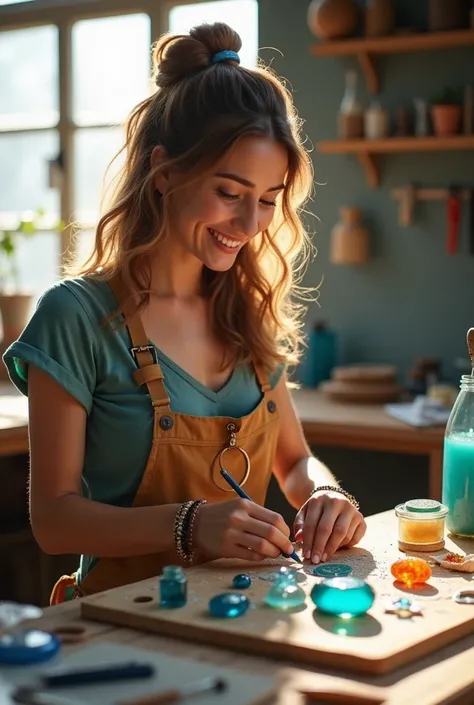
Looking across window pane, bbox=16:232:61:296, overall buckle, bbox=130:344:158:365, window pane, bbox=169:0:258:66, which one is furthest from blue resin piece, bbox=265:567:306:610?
window pane, bbox=16:232:61:296

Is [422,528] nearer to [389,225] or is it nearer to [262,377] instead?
[262,377]

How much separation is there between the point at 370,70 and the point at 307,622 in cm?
283

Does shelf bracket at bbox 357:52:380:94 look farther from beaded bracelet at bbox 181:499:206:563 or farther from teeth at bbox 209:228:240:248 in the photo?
beaded bracelet at bbox 181:499:206:563

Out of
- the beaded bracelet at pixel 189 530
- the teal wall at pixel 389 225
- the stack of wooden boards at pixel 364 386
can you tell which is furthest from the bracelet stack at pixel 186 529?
the teal wall at pixel 389 225

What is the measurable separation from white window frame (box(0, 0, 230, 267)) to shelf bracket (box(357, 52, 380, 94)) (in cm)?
95

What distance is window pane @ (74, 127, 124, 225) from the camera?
4.43m

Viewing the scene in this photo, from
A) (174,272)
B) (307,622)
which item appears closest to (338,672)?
(307,622)

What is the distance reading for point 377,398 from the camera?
355cm

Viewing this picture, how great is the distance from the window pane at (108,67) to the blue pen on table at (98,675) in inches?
137

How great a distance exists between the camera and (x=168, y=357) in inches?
73.9

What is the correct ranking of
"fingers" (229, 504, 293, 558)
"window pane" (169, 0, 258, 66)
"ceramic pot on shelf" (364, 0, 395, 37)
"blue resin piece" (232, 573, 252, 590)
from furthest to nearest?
"window pane" (169, 0, 258, 66)
"ceramic pot on shelf" (364, 0, 395, 37)
"fingers" (229, 504, 293, 558)
"blue resin piece" (232, 573, 252, 590)

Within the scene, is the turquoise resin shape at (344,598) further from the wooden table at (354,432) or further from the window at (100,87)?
the window at (100,87)

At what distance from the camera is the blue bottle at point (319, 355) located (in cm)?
386

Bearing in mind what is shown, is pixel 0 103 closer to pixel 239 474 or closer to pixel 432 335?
pixel 432 335
